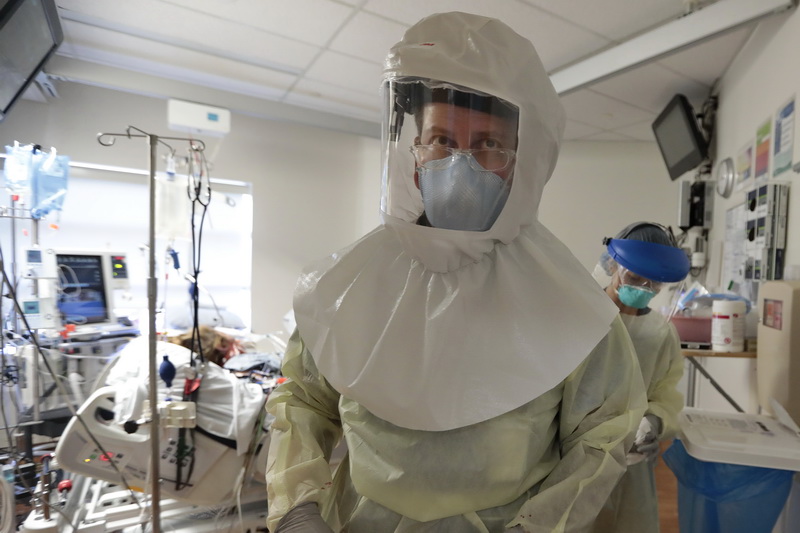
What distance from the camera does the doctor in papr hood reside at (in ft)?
2.30

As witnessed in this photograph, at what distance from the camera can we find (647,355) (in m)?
1.38

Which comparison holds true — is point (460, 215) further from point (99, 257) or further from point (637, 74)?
point (99, 257)

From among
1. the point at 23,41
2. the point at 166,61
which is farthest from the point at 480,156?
the point at 166,61

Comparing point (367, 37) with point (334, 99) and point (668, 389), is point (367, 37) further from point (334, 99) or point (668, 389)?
point (668, 389)

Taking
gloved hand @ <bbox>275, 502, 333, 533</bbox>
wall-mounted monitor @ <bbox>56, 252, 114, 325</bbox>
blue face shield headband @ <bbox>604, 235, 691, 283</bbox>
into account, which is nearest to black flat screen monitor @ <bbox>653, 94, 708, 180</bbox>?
blue face shield headband @ <bbox>604, 235, 691, 283</bbox>

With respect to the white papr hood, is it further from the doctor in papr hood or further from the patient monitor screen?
the patient monitor screen

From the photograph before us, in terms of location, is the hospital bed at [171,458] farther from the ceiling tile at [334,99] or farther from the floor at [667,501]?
the ceiling tile at [334,99]

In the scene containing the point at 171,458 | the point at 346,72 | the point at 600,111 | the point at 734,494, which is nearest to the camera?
the point at 734,494

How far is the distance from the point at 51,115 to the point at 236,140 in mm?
1215

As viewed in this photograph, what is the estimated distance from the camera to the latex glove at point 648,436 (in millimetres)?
1212

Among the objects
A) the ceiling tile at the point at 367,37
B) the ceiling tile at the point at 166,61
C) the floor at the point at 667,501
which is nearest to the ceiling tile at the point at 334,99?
the ceiling tile at the point at 166,61

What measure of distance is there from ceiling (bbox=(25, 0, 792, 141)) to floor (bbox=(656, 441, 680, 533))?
6.88 ft

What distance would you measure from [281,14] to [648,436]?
2.32 meters

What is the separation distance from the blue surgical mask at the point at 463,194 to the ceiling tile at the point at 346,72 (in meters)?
1.99
